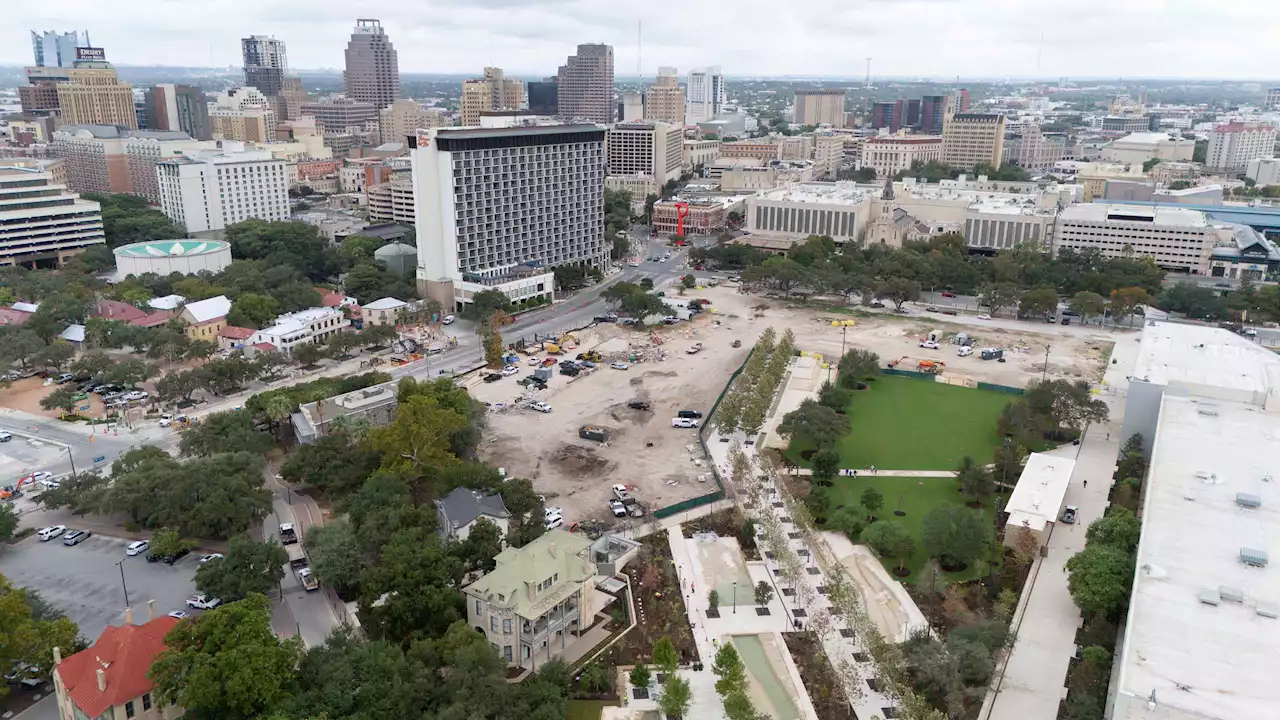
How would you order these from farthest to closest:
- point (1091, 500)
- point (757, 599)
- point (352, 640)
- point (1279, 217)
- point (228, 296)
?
point (1279, 217) < point (228, 296) < point (1091, 500) < point (757, 599) < point (352, 640)


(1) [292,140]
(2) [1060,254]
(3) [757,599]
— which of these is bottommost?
(3) [757,599]

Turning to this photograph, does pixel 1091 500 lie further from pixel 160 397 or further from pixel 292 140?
pixel 292 140

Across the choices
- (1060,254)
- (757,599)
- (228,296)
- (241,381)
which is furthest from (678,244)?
(757,599)

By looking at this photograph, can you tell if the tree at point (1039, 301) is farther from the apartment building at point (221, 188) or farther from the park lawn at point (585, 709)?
the apartment building at point (221, 188)

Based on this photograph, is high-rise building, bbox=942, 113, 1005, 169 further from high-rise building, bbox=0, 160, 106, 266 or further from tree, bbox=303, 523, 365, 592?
tree, bbox=303, 523, 365, 592

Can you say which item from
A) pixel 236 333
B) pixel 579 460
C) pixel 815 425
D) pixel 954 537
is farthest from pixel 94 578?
pixel 954 537

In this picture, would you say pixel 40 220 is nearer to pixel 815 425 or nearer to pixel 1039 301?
pixel 815 425
